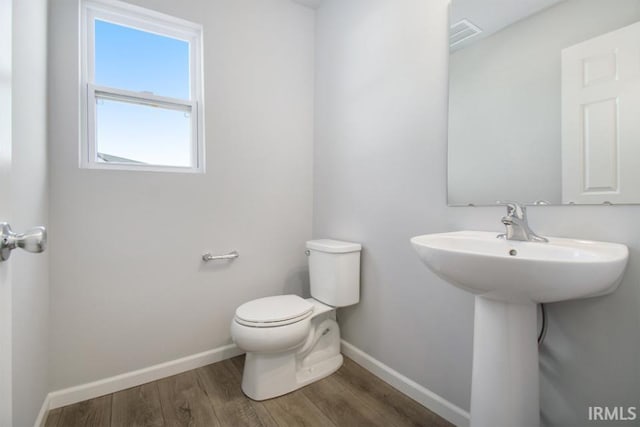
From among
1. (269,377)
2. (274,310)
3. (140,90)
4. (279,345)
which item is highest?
(140,90)

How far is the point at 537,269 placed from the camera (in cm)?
74

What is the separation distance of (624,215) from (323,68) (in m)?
1.91

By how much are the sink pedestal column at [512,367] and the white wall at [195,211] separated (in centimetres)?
146

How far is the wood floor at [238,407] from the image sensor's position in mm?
1371

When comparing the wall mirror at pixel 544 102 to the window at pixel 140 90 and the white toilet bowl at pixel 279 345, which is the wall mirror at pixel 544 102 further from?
the window at pixel 140 90

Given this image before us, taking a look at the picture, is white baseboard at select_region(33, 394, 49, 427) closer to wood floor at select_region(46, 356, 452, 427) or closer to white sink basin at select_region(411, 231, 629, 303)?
wood floor at select_region(46, 356, 452, 427)

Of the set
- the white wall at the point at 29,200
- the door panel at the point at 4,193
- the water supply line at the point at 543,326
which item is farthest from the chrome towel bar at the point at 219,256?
Answer: the water supply line at the point at 543,326

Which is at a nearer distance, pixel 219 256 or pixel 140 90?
pixel 140 90

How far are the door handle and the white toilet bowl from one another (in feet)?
3.42

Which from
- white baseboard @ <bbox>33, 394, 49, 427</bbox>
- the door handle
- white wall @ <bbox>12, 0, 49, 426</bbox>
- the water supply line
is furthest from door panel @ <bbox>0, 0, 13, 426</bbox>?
the water supply line

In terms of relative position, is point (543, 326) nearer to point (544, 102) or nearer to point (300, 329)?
point (544, 102)

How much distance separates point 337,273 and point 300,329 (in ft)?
1.31

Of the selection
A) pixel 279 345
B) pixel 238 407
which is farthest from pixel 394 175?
pixel 238 407

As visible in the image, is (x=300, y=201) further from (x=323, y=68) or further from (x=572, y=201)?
(x=572, y=201)
